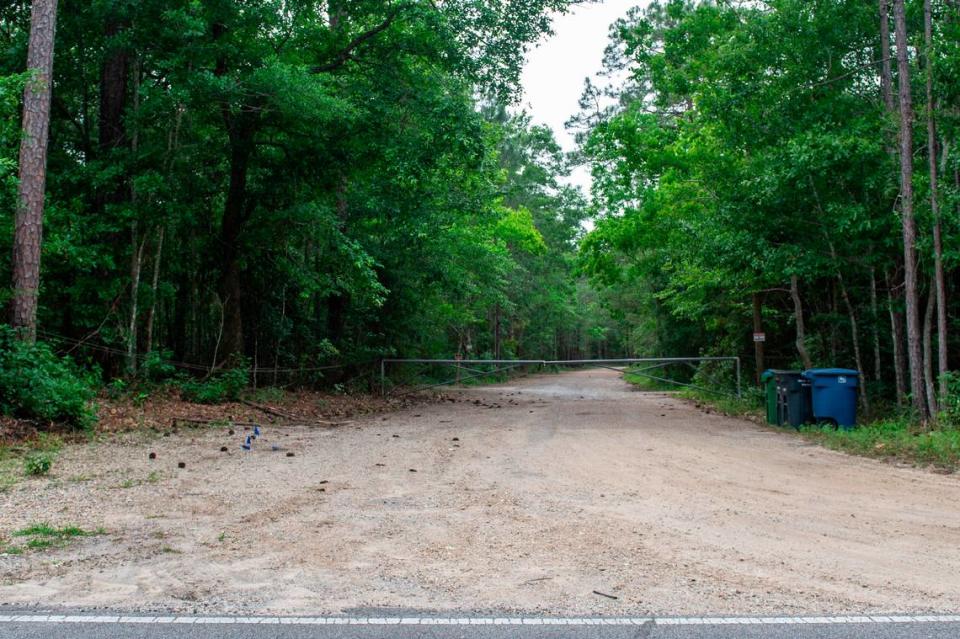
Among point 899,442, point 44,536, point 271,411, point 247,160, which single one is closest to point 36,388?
point 271,411

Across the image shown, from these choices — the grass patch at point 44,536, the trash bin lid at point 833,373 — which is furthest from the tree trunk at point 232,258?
the trash bin lid at point 833,373

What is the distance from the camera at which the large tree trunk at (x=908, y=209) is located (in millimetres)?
13070

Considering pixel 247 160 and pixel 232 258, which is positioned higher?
pixel 247 160

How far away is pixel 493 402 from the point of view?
2244cm

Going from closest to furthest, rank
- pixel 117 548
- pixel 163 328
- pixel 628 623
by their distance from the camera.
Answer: pixel 628 623, pixel 117 548, pixel 163 328

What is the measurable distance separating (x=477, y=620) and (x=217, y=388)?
13310mm

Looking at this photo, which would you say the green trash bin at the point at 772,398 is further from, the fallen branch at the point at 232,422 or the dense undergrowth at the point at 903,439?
the fallen branch at the point at 232,422

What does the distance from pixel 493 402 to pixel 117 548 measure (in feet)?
56.7

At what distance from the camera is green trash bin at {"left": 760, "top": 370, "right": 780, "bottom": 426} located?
51.0 ft

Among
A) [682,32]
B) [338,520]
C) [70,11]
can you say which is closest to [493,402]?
[682,32]

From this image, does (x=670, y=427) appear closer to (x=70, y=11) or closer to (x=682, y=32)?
(x=682, y=32)

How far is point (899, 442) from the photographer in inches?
447

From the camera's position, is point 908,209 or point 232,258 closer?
point 908,209

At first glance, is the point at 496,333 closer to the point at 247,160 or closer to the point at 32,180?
the point at 247,160
